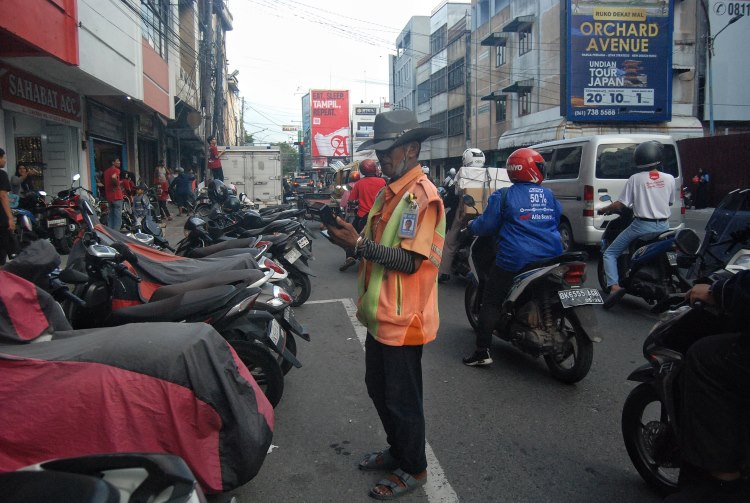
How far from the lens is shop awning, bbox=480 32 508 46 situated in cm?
3253

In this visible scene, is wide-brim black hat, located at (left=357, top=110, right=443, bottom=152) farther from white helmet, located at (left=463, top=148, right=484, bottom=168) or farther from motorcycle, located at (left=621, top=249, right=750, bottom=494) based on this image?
white helmet, located at (left=463, top=148, right=484, bottom=168)

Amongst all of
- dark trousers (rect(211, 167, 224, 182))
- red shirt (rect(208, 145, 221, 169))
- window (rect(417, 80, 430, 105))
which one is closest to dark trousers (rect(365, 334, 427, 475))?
red shirt (rect(208, 145, 221, 169))

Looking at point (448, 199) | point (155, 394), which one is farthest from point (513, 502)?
point (448, 199)

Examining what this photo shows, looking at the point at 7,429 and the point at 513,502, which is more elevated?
the point at 7,429

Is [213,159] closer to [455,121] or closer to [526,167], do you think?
[526,167]

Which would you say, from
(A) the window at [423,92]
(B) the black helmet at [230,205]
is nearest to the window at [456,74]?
(A) the window at [423,92]

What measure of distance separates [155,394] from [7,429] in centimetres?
53

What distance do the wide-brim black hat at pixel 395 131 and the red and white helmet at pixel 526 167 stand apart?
1698mm

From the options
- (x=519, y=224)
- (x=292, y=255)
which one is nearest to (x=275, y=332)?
(x=519, y=224)

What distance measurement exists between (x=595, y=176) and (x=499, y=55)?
27.4 metres

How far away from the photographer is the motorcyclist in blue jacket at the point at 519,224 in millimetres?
4406

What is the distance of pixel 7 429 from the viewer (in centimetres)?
220

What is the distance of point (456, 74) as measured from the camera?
137 feet

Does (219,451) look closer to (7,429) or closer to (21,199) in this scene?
(7,429)
